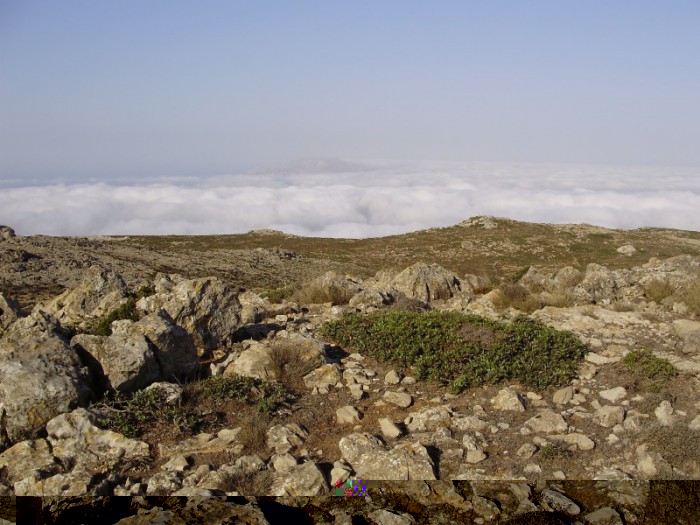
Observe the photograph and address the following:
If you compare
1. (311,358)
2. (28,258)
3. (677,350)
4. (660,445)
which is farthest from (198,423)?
(28,258)

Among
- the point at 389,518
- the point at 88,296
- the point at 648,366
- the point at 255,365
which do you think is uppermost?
the point at 88,296

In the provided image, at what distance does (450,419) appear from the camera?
5.97 m

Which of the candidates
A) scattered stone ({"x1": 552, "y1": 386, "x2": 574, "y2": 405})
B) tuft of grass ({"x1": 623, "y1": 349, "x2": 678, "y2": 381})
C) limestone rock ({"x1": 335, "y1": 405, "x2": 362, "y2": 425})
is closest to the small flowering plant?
limestone rock ({"x1": 335, "y1": 405, "x2": 362, "y2": 425})

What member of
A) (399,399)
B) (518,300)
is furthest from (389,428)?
(518,300)

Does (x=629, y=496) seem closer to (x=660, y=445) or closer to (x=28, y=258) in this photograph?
(x=660, y=445)

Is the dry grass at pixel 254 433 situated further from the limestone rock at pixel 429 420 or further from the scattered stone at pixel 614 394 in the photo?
the scattered stone at pixel 614 394

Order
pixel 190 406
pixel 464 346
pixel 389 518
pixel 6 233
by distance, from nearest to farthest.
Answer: pixel 389 518, pixel 190 406, pixel 464 346, pixel 6 233

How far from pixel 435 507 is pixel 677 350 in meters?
5.66

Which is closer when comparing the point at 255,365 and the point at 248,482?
the point at 248,482

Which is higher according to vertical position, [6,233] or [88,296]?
[88,296]

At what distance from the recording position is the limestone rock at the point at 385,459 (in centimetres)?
478

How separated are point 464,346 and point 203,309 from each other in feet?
11.7

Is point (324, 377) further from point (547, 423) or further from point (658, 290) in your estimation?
point (658, 290)

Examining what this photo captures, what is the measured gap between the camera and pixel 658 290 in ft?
36.9
